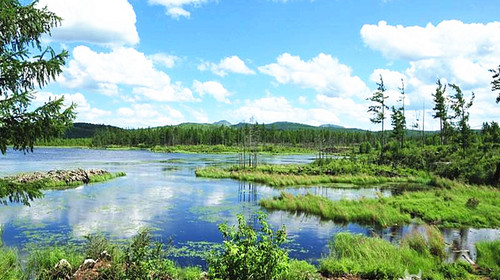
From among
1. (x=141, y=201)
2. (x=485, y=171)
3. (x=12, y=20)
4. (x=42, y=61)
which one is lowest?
(x=141, y=201)

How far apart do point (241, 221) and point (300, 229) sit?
46.8ft

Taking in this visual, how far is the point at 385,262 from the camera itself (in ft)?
43.5

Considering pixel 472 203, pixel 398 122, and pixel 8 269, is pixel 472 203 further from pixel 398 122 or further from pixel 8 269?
pixel 398 122

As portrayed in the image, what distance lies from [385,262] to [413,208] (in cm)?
1388

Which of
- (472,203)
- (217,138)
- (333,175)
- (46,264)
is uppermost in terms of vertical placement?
(217,138)

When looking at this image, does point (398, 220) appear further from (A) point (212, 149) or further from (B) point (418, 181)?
(A) point (212, 149)

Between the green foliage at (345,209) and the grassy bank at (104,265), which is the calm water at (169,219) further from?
the grassy bank at (104,265)

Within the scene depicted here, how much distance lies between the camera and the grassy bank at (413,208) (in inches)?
895

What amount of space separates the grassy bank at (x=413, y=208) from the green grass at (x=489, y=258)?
688 cm

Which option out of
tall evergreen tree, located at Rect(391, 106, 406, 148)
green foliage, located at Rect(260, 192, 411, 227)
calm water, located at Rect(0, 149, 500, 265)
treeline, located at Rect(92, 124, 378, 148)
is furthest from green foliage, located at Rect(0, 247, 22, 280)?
treeline, located at Rect(92, 124, 378, 148)

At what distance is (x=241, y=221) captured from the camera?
8.25 meters

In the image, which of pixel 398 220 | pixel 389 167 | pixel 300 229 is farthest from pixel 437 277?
pixel 389 167

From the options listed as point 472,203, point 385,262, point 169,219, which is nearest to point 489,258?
point 385,262

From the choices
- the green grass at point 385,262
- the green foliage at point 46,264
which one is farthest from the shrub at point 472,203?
the green foliage at point 46,264
